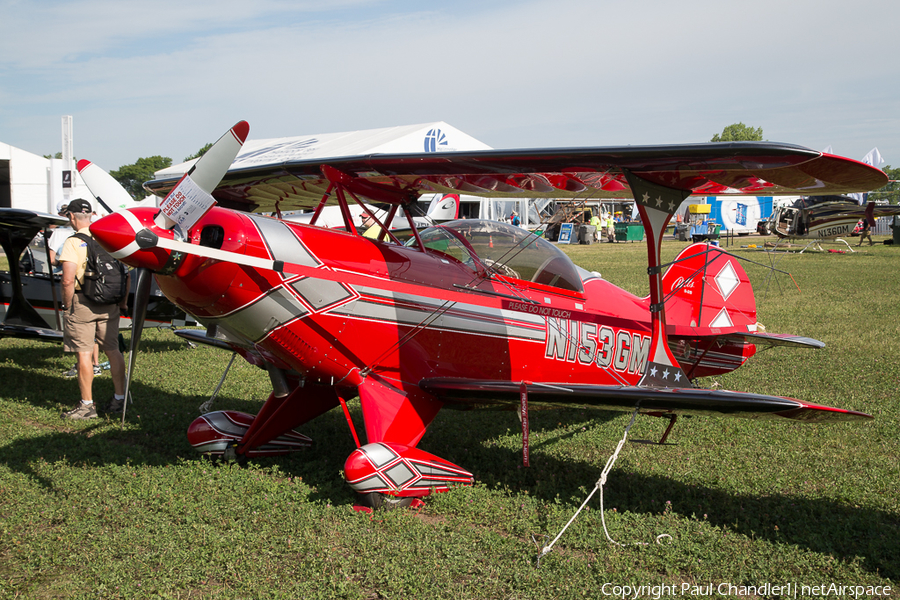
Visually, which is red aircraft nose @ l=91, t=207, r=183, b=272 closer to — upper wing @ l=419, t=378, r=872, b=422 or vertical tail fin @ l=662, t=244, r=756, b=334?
upper wing @ l=419, t=378, r=872, b=422

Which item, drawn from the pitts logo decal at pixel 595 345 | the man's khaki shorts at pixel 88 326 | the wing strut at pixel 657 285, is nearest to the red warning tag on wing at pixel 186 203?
the pitts logo decal at pixel 595 345

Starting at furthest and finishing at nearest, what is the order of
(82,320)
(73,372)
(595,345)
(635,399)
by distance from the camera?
(73,372)
(82,320)
(595,345)
(635,399)

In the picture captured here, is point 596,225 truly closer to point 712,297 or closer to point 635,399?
point 712,297

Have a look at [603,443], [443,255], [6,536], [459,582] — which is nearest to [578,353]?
[603,443]

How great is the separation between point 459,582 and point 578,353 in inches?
105

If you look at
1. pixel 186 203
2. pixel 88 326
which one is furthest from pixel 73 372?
pixel 186 203

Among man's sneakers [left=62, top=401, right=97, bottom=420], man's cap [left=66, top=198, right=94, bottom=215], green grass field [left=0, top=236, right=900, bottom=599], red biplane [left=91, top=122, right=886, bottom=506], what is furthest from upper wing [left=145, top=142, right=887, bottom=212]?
man's sneakers [left=62, top=401, right=97, bottom=420]

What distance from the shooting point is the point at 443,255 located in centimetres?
534

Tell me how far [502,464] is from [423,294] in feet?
5.75

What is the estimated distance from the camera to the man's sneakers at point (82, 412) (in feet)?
22.7

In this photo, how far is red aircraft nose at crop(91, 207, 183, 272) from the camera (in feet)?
12.4

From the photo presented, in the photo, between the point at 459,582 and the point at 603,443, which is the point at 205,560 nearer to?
the point at 459,582

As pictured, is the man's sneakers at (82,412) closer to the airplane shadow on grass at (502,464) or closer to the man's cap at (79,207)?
the airplane shadow on grass at (502,464)

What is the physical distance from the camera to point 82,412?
6.96 meters
